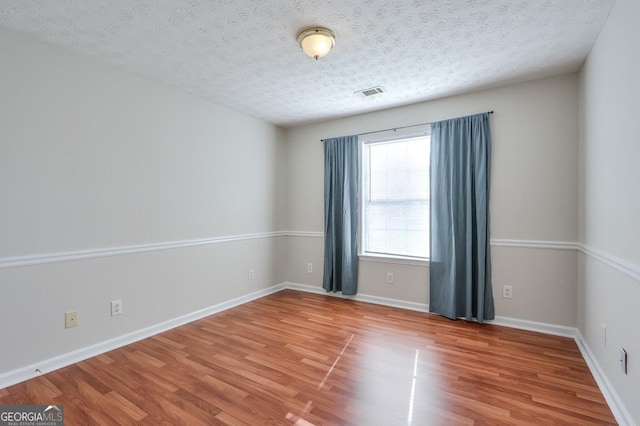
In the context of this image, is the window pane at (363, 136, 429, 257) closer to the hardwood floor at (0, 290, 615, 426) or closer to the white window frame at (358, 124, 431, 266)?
the white window frame at (358, 124, 431, 266)

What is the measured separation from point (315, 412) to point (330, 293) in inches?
101

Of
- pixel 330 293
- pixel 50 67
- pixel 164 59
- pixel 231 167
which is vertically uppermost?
pixel 164 59

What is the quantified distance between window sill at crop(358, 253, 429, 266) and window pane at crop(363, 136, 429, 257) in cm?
9

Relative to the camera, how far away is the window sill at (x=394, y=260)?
3.59 metres

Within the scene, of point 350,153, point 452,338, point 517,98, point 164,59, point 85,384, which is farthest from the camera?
point 350,153

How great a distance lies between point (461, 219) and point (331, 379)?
2206 mm

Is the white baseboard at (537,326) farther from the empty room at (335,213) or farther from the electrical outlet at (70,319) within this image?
the electrical outlet at (70,319)

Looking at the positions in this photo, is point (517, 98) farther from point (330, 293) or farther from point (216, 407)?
point (216, 407)

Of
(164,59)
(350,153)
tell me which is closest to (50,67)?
(164,59)

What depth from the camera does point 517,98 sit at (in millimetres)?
3037

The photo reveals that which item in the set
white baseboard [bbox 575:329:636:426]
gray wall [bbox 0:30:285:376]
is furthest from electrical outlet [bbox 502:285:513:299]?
gray wall [bbox 0:30:285:376]

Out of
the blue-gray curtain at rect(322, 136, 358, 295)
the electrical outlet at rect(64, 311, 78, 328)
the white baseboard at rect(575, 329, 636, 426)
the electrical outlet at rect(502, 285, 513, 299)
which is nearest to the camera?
the white baseboard at rect(575, 329, 636, 426)

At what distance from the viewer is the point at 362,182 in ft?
13.3

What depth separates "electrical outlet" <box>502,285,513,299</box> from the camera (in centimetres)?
306
